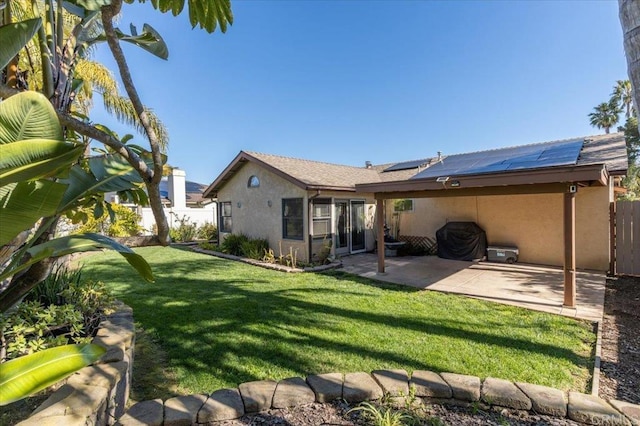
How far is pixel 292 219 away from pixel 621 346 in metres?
9.49

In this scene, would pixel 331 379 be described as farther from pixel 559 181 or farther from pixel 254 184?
pixel 254 184

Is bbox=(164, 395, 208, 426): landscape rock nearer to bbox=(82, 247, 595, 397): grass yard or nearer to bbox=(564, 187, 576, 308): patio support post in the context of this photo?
bbox=(82, 247, 595, 397): grass yard

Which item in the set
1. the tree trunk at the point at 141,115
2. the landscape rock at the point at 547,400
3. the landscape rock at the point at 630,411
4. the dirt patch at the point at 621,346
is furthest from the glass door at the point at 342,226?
the tree trunk at the point at 141,115

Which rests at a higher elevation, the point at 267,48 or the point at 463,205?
the point at 267,48

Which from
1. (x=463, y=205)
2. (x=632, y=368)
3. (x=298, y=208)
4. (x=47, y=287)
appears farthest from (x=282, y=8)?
(x=632, y=368)

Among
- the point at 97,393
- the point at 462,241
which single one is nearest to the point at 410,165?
the point at 462,241

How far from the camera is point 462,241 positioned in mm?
11711

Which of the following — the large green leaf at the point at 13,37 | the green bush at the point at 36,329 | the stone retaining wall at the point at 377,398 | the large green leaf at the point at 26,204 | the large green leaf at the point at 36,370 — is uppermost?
the large green leaf at the point at 13,37

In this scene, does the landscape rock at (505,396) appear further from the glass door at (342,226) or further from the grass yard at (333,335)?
the glass door at (342,226)

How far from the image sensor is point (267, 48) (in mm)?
13234

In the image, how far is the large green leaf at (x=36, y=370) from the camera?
1228 millimetres

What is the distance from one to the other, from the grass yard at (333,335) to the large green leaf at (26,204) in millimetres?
2770

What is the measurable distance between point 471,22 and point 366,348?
36.2ft

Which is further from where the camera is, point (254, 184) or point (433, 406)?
point (254, 184)
